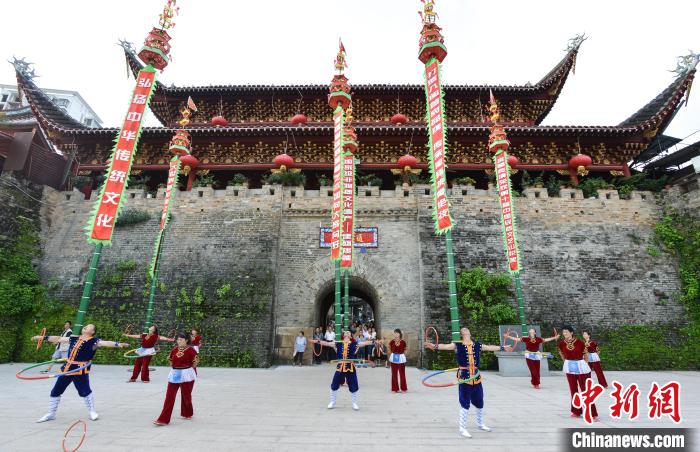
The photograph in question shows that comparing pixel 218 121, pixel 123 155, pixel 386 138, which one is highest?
pixel 218 121

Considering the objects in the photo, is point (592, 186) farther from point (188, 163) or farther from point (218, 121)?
point (218, 121)

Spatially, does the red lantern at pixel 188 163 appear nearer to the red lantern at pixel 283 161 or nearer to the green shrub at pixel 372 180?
the red lantern at pixel 283 161

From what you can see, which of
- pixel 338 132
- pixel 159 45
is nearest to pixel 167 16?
pixel 159 45

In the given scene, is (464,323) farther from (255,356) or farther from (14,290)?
(14,290)

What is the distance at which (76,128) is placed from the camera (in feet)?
45.5

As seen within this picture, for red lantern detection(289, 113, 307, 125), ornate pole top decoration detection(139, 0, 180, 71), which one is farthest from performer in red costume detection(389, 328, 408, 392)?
red lantern detection(289, 113, 307, 125)

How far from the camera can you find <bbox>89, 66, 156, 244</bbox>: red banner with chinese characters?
5.34 metres

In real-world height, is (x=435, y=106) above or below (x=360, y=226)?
above

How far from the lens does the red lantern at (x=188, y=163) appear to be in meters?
14.1

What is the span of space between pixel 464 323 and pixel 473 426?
6.38 m

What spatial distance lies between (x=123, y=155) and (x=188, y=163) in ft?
29.3

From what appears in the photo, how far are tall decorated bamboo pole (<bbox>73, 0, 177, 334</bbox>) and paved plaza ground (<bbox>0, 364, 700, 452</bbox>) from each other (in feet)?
5.00

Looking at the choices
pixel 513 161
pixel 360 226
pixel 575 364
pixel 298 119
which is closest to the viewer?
pixel 575 364

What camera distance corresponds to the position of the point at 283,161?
14.0 m
